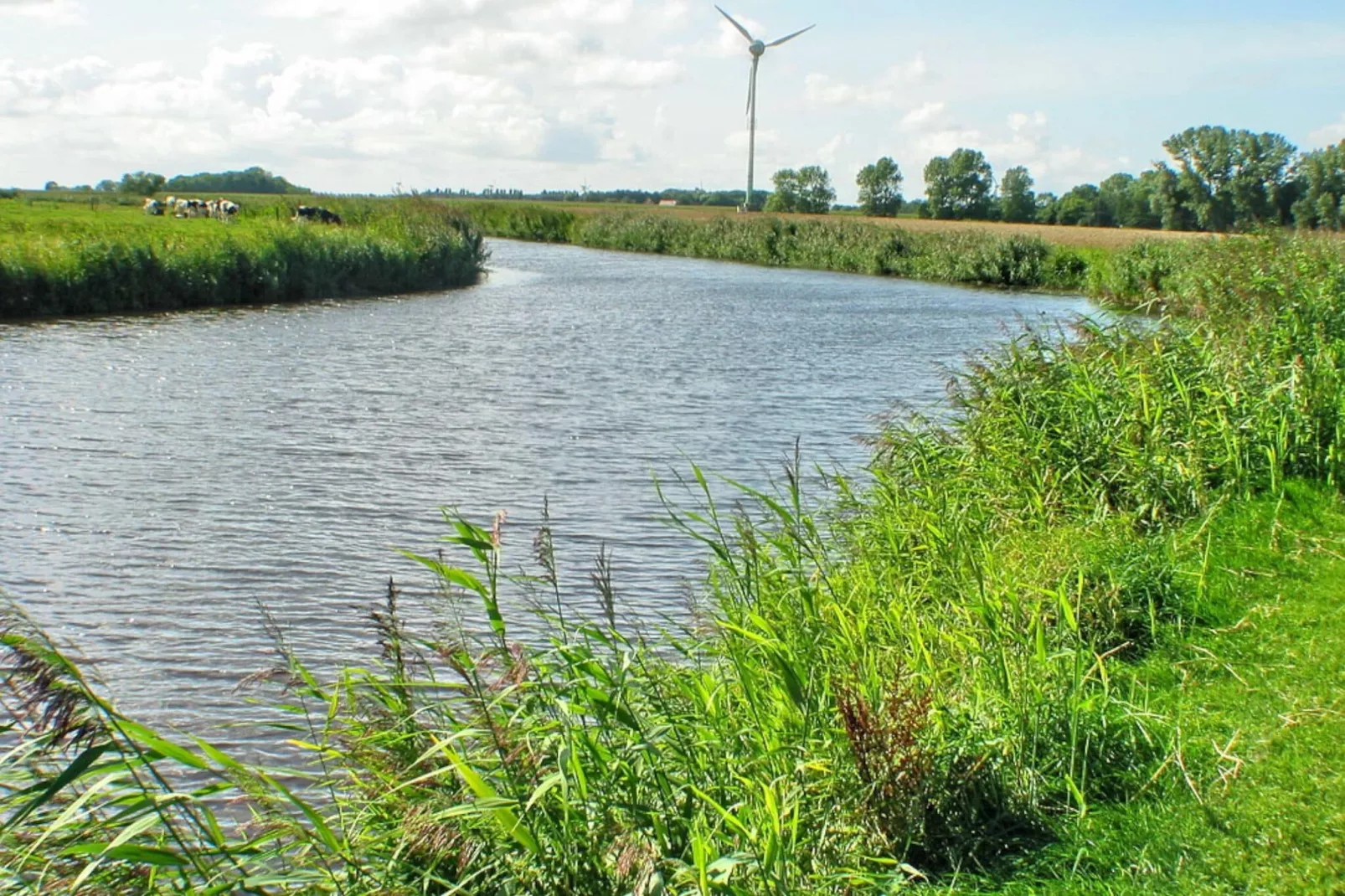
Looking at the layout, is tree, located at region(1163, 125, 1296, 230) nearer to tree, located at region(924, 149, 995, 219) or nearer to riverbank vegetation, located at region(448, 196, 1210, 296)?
riverbank vegetation, located at region(448, 196, 1210, 296)

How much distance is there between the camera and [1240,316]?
1105 cm

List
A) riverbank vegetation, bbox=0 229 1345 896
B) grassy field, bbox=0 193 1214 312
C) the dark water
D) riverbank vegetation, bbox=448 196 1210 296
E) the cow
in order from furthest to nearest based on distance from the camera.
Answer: the cow, riverbank vegetation, bbox=448 196 1210 296, grassy field, bbox=0 193 1214 312, the dark water, riverbank vegetation, bbox=0 229 1345 896

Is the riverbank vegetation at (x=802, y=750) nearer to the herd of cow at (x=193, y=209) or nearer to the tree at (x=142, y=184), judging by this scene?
the herd of cow at (x=193, y=209)

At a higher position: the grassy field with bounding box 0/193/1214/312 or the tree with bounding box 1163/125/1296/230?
the tree with bounding box 1163/125/1296/230

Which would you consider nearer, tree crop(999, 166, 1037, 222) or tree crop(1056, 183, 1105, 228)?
tree crop(1056, 183, 1105, 228)

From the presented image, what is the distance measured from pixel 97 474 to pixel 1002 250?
4310 centimetres

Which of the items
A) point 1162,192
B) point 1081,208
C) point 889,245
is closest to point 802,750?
point 889,245

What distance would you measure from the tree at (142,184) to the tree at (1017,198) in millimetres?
65728

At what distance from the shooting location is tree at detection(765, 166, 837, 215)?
109 m

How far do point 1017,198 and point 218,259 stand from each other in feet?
285

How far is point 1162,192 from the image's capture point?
63281 mm

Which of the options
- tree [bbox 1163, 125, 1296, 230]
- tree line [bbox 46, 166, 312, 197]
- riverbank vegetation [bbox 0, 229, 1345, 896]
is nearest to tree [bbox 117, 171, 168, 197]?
tree line [bbox 46, 166, 312, 197]

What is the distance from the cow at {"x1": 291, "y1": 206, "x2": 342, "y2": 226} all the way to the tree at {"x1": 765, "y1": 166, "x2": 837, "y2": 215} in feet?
224

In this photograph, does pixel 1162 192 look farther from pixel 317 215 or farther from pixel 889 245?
pixel 317 215
